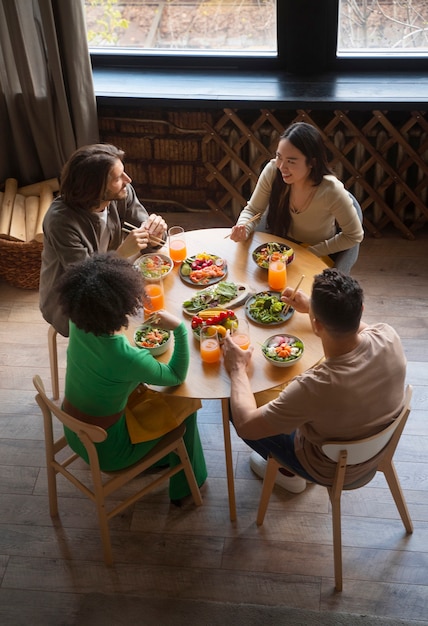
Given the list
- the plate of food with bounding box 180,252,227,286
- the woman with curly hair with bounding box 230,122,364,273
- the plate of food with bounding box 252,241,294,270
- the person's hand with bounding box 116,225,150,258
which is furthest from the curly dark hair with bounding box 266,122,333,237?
the person's hand with bounding box 116,225,150,258

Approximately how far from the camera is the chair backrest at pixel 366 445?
2.19 m

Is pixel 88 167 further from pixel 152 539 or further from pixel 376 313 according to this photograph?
pixel 376 313

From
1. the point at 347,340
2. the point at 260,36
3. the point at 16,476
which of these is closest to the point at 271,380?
the point at 347,340

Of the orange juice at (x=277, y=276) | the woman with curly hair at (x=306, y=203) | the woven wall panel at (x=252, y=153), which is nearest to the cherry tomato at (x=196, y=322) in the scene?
the orange juice at (x=277, y=276)

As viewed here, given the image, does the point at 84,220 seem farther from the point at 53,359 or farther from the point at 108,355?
the point at 108,355

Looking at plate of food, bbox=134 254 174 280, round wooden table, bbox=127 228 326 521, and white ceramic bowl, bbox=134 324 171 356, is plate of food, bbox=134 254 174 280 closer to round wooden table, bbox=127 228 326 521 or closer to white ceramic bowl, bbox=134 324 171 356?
round wooden table, bbox=127 228 326 521

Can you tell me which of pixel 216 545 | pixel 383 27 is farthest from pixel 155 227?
pixel 383 27

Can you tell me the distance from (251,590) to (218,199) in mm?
2501

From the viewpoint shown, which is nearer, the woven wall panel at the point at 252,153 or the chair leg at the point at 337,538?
the chair leg at the point at 337,538

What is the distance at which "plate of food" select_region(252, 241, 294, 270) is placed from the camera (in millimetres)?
2900

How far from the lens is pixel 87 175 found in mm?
2758

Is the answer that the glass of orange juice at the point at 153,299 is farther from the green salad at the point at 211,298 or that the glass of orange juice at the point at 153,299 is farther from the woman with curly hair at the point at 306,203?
the woman with curly hair at the point at 306,203

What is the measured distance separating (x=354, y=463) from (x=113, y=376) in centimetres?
83

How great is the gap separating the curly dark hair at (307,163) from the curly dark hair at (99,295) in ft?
3.38
